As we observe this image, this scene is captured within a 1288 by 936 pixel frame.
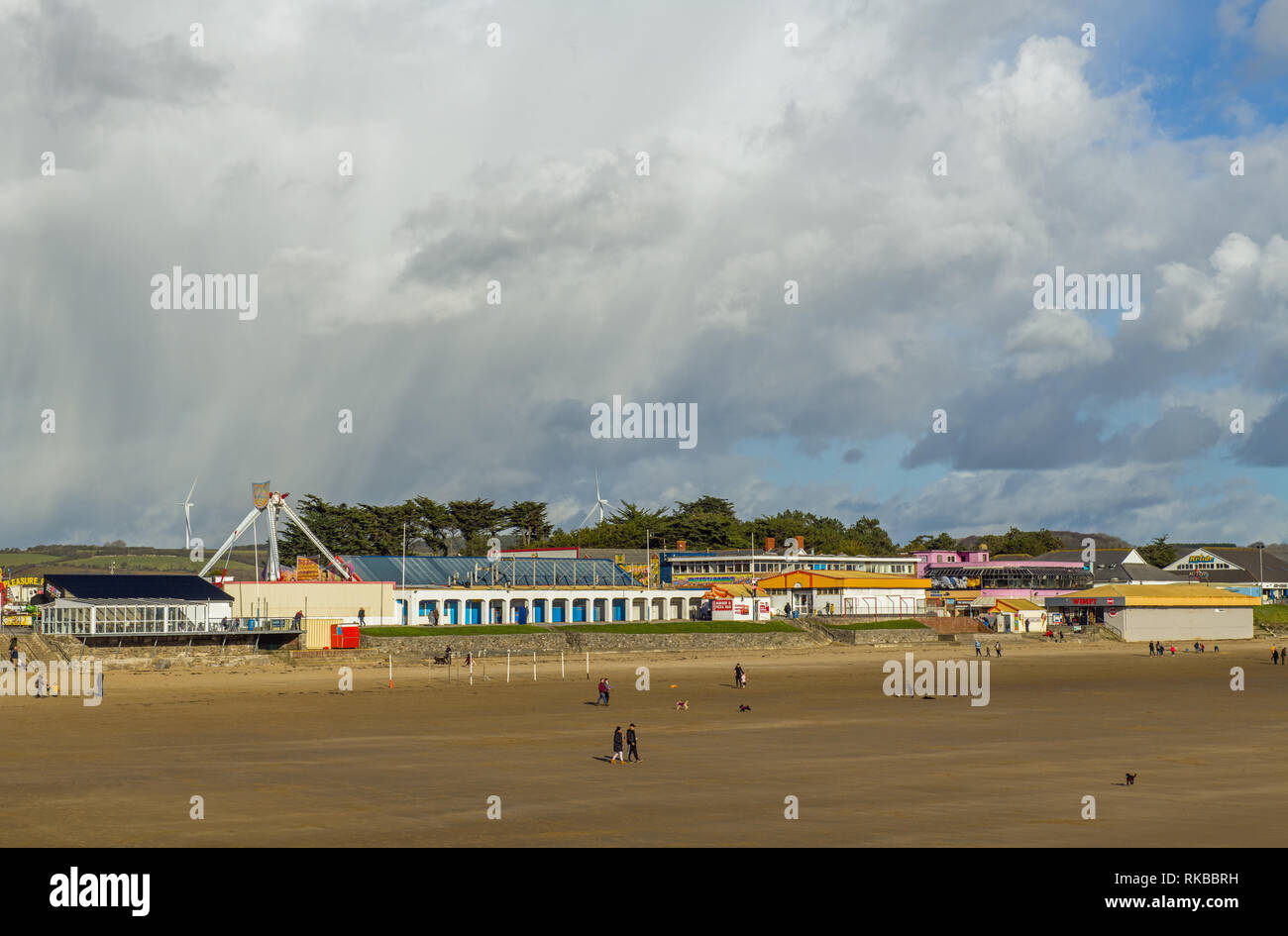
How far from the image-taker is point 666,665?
275 feet

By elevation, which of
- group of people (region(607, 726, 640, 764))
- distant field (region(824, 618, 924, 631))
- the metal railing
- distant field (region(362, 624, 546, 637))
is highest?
the metal railing

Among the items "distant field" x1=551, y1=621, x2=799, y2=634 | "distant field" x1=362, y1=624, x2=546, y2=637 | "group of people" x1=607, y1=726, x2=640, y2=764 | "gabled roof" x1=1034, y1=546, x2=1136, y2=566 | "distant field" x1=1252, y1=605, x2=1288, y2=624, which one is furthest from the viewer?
"gabled roof" x1=1034, y1=546, x2=1136, y2=566

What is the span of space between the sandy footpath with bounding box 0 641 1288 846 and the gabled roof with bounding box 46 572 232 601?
12.3m

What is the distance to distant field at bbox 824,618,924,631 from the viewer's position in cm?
10736

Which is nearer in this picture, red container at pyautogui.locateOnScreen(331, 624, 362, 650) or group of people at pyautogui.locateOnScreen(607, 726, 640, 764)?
group of people at pyautogui.locateOnScreen(607, 726, 640, 764)

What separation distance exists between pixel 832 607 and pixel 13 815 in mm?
96455

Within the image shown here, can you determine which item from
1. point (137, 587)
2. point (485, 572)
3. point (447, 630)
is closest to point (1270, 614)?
point (485, 572)

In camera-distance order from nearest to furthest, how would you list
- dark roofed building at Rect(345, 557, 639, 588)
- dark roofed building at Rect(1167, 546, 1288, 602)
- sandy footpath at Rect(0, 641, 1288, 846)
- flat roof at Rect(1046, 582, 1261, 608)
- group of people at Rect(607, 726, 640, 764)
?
1. sandy footpath at Rect(0, 641, 1288, 846)
2. group of people at Rect(607, 726, 640, 764)
3. dark roofed building at Rect(345, 557, 639, 588)
4. flat roof at Rect(1046, 582, 1261, 608)
5. dark roofed building at Rect(1167, 546, 1288, 602)

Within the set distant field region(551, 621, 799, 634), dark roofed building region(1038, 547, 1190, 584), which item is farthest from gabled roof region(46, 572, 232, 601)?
dark roofed building region(1038, 547, 1190, 584)

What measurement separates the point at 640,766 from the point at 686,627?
6440 cm

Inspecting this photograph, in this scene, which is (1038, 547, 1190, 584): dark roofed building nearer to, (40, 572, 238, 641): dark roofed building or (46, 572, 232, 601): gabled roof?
(46, 572, 232, 601): gabled roof

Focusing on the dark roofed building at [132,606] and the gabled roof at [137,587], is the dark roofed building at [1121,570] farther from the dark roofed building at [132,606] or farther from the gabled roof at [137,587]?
the dark roofed building at [132,606]

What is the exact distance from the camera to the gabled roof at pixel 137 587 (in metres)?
77.2
